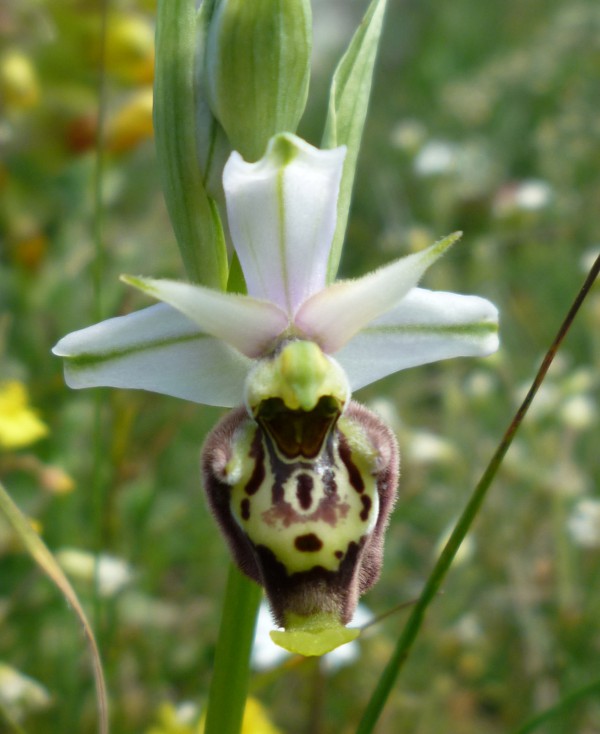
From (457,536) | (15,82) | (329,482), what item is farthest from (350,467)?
(15,82)

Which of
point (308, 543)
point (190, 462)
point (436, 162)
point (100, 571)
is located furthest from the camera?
point (436, 162)

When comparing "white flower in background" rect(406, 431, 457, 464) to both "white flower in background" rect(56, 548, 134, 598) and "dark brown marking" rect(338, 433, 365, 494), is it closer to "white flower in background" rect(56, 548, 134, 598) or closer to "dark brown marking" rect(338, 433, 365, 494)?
"white flower in background" rect(56, 548, 134, 598)

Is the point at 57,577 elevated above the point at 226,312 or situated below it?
below

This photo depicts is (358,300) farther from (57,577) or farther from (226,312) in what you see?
(57,577)

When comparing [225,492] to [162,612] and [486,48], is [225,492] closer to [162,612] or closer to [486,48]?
[162,612]

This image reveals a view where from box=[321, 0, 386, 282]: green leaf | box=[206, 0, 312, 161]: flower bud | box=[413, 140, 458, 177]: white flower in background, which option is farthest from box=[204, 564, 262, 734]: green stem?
box=[413, 140, 458, 177]: white flower in background

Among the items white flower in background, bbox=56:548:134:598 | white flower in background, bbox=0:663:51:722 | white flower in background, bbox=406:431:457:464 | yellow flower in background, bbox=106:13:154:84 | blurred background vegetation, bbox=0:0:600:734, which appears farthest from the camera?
yellow flower in background, bbox=106:13:154:84

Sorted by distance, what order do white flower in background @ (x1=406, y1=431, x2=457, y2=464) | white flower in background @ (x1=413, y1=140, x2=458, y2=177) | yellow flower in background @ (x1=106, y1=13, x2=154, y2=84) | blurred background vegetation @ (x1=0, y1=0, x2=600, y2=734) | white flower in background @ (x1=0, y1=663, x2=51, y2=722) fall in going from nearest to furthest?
white flower in background @ (x1=0, y1=663, x2=51, y2=722) < blurred background vegetation @ (x1=0, y1=0, x2=600, y2=734) < white flower in background @ (x1=406, y1=431, x2=457, y2=464) < yellow flower in background @ (x1=106, y1=13, x2=154, y2=84) < white flower in background @ (x1=413, y1=140, x2=458, y2=177)
